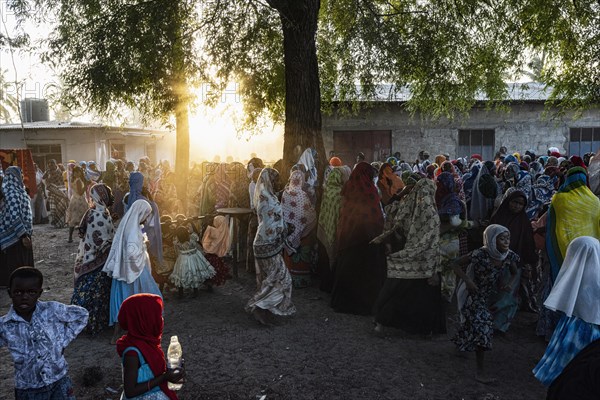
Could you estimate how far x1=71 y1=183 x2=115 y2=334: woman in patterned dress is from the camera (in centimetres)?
600

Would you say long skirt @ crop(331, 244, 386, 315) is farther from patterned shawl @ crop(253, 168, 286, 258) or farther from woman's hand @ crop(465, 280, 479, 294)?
woman's hand @ crop(465, 280, 479, 294)

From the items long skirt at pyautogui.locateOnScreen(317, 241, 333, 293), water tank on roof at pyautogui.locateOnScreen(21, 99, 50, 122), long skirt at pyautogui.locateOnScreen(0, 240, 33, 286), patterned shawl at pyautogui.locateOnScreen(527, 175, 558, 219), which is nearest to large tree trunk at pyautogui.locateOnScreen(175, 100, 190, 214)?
long skirt at pyautogui.locateOnScreen(0, 240, 33, 286)

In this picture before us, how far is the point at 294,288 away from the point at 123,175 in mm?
6521

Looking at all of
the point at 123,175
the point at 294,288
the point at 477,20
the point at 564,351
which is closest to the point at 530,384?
the point at 564,351

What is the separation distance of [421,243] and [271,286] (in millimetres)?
1964

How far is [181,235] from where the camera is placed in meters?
7.50

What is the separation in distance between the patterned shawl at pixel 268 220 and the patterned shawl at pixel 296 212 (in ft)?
5.63

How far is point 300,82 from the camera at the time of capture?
9.54 meters

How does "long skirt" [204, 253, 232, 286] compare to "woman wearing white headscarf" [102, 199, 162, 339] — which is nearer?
"woman wearing white headscarf" [102, 199, 162, 339]

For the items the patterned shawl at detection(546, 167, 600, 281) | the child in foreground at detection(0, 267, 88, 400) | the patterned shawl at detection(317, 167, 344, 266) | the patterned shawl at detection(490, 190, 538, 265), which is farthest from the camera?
the patterned shawl at detection(317, 167, 344, 266)

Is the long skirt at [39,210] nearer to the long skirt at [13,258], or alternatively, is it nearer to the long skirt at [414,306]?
the long skirt at [13,258]

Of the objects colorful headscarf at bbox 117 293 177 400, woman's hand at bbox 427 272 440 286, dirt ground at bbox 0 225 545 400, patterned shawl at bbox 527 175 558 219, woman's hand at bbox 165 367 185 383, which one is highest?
patterned shawl at bbox 527 175 558 219

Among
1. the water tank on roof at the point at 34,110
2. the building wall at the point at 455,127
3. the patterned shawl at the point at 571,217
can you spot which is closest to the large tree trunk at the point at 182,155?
the building wall at the point at 455,127

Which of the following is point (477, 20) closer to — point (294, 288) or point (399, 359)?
point (294, 288)
